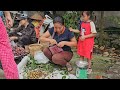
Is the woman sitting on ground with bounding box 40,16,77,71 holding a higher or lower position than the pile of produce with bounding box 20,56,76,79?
higher

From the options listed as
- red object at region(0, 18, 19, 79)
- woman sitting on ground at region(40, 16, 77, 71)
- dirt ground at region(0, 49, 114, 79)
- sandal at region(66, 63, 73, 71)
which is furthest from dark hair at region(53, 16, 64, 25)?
red object at region(0, 18, 19, 79)

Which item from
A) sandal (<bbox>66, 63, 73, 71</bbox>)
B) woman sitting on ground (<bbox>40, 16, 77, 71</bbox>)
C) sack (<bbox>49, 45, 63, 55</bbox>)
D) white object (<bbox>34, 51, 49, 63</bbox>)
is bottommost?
sandal (<bbox>66, 63, 73, 71</bbox>)

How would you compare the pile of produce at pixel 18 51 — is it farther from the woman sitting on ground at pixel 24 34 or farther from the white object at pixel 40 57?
the white object at pixel 40 57

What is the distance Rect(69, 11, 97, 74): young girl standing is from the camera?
4520 mm

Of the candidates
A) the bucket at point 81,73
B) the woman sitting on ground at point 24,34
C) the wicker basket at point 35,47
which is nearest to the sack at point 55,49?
the wicker basket at point 35,47

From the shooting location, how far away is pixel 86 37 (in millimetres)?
4559

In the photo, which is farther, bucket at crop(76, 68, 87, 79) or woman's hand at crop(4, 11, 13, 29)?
bucket at crop(76, 68, 87, 79)

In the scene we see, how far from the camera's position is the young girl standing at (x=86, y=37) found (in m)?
4.52

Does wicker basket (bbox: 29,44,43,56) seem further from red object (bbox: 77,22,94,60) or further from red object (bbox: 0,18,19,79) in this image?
red object (bbox: 0,18,19,79)

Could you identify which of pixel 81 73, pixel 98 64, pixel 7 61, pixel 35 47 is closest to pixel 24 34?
pixel 35 47

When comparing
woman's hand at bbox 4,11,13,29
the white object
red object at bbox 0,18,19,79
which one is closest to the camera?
red object at bbox 0,18,19,79

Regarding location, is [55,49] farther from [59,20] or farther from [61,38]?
[59,20]
